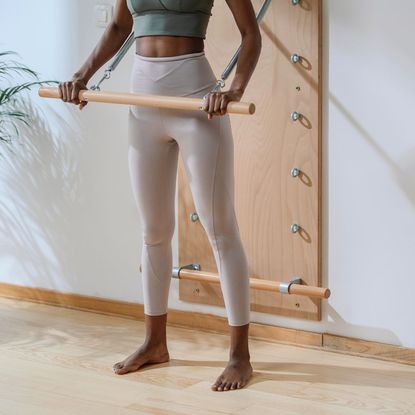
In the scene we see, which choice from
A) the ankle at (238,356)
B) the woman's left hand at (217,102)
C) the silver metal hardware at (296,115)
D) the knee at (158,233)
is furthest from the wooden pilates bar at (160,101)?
the ankle at (238,356)

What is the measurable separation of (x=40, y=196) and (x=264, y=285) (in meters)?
1.20

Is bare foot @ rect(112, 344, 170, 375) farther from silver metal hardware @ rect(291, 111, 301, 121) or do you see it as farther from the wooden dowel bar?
silver metal hardware @ rect(291, 111, 301, 121)

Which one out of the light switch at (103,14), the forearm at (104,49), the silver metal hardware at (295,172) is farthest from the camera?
the light switch at (103,14)

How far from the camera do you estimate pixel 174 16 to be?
9.07 ft

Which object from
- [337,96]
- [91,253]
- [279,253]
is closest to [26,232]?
[91,253]

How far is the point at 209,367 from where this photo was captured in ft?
10.2

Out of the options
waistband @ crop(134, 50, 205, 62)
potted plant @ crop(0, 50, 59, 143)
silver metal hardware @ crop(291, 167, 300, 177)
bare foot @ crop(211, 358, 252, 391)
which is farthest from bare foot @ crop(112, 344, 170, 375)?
potted plant @ crop(0, 50, 59, 143)

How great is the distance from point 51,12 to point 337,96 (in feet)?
4.37

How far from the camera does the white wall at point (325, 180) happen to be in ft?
10.1

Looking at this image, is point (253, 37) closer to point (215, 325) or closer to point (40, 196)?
point (215, 325)

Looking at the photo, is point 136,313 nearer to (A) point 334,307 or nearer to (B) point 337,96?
(A) point 334,307

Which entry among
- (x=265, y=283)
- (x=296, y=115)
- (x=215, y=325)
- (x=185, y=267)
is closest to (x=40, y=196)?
(x=185, y=267)

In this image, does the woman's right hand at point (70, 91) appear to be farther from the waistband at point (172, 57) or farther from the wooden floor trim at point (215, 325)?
the wooden floor trim at point (215, 325)

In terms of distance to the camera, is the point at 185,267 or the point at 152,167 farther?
the point at 185,267
